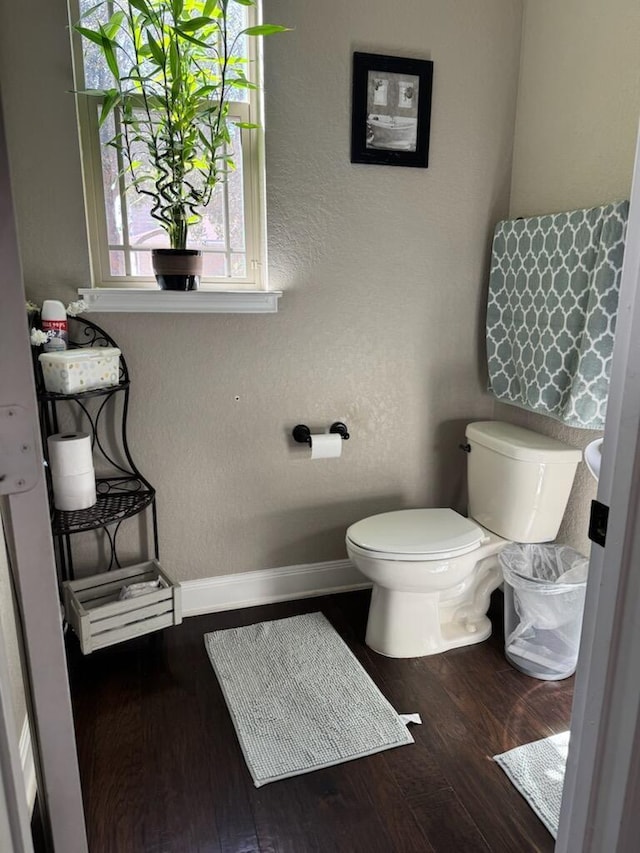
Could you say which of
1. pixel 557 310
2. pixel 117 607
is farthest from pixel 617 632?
pixel 117 607

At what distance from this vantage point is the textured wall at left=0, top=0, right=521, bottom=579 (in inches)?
81.4

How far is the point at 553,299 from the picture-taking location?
205cm

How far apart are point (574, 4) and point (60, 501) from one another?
2.37 metres

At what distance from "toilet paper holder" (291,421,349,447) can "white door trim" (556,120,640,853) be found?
1.46 meters

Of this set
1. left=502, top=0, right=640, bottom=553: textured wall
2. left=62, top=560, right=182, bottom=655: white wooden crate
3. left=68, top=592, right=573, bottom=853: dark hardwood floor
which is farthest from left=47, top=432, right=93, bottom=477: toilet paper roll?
left=502, top=0, right=640, bottom=553: textured wall

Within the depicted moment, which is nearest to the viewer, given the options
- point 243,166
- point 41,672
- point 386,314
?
point 41,672

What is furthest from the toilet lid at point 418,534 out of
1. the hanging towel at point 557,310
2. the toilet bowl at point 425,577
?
the hanging towel at point 557,310

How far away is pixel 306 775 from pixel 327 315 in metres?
1.53

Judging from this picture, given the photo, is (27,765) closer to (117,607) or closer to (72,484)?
(117,607)

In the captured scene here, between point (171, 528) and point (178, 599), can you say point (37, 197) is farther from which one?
point (178, 599)

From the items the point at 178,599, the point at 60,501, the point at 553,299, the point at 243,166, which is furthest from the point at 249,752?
the point at 243,166

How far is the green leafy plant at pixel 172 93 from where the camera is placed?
181 cm

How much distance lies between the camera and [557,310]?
2.04 m

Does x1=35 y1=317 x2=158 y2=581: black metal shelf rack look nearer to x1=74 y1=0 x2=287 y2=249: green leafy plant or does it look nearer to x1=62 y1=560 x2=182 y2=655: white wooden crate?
x1=62 y1=560 x2=182 y2=655: white wooden crate
